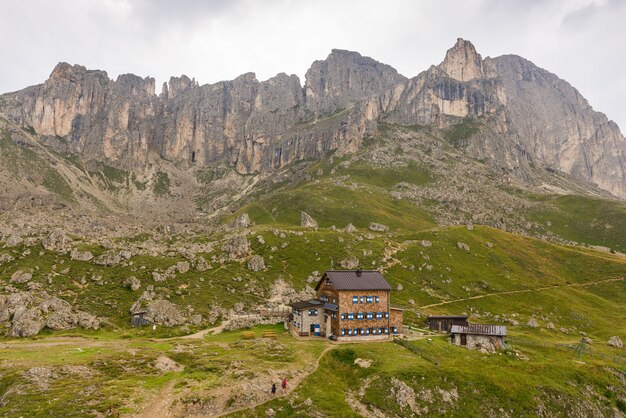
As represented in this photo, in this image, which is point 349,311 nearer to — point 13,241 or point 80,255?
point 80,255

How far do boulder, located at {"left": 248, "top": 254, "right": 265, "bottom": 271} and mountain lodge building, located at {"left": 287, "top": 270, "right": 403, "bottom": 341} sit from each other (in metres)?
61.4

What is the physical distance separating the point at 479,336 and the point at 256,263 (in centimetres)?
8593

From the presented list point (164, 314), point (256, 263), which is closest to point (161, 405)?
point (164, 314)

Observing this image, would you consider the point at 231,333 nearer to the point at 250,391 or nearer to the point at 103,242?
the point at 250,391

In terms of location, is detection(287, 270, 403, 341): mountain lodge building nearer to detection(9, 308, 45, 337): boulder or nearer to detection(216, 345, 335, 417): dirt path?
detection(216, 345, 335, 417): dirt path

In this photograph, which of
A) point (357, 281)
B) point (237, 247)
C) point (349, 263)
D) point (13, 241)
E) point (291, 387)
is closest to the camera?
point (291, 387)

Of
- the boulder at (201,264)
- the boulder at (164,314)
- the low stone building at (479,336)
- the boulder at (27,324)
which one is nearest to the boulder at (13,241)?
the boulder at (27,324)

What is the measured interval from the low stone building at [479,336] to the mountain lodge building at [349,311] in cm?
1447

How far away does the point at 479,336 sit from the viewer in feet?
299

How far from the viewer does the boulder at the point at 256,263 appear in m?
152

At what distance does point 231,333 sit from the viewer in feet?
318

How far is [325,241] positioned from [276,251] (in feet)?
79.3

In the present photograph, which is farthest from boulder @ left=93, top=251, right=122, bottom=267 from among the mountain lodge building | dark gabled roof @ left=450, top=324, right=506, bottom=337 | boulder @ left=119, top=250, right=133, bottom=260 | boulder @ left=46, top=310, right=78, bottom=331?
dark gabled roof @ left=450, top=324, right=506, bottom=337

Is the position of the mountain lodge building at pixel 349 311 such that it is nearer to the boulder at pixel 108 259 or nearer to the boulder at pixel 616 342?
the boulder at pixel 616 342
